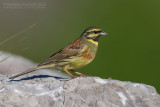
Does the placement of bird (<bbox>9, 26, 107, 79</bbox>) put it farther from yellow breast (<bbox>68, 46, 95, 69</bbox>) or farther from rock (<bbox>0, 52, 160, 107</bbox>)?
rock (<bbox>0, 52, 160, 107</bbox>)

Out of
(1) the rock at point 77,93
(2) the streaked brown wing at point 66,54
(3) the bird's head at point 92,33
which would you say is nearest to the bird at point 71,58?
(2) the streaked brown wing at point 66,54

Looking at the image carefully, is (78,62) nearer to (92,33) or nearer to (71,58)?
(71,58)

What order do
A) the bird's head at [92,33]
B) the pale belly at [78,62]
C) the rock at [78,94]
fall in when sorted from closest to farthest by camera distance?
1. the rock at [78,94]
2. the pale belly at [78,62]
3. the bird's head at [92,33]

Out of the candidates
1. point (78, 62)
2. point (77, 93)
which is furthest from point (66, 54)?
point (77, 93)

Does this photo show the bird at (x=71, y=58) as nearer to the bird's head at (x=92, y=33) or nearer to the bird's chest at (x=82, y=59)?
the bird's chest at (x=82, y=59)

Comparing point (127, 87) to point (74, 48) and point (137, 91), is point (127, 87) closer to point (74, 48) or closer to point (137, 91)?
point (137, 91)

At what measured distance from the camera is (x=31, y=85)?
26.9 ft

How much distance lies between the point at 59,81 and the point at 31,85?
58 centimetres

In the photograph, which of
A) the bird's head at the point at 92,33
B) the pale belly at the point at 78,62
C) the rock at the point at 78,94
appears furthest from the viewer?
the bird's head at the point at 92,33

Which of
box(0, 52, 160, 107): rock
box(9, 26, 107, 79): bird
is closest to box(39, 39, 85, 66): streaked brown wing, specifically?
box(9, 26, 107, 79): bird

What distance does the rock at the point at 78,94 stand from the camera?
7598 millimetres

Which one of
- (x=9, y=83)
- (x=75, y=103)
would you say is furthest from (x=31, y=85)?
(x=75, y=103)

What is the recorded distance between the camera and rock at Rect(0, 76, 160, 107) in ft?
24.9

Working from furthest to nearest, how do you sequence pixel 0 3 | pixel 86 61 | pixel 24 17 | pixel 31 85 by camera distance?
pixel 24 17, pixel 0 3, pixel 86 61, pixel 31 85
